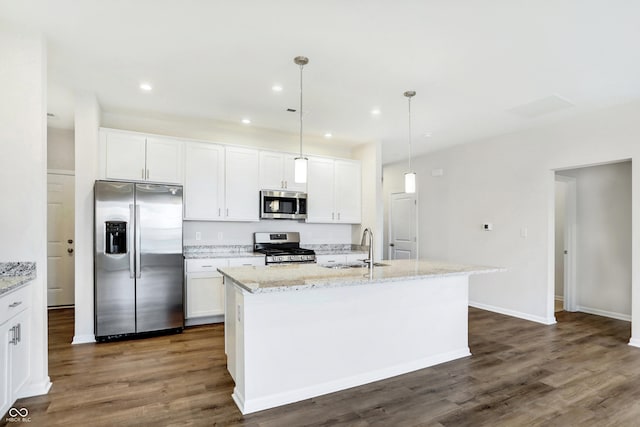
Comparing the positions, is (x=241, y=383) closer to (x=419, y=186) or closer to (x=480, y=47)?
(x=480, y=47)

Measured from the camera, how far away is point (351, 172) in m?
5.67

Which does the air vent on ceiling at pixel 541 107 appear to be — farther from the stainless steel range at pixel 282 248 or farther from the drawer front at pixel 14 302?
the drawer front at pixel 14 302

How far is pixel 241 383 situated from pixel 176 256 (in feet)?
6.82

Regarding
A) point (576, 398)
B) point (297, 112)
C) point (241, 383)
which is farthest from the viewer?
point (297, 112)

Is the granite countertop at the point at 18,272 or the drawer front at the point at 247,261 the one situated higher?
the granite countertop at the point at 18,272

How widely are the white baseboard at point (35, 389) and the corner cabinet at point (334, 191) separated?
350 centimetres

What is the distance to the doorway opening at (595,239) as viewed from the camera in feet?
15.6

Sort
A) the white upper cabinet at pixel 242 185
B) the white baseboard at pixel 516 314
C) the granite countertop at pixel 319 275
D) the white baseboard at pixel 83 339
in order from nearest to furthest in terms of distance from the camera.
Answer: the granite countertop at pixel 319 275 → the white baseboard at pixel 83 339 → the white baseboard at pixel 516 314 → the white upper cabinet at pixel 242 185

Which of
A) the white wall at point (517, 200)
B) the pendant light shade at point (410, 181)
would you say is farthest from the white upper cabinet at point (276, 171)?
the white wall at point (517, 200)

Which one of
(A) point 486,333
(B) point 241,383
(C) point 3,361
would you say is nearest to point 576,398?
(A) point 486,333

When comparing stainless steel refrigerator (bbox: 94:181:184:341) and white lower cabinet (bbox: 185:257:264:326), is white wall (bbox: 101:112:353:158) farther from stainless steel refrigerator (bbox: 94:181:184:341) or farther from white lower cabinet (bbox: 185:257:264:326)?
white lower cabinet (bbox: 185:257:264:326)

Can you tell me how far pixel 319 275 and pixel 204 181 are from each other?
8.57ft

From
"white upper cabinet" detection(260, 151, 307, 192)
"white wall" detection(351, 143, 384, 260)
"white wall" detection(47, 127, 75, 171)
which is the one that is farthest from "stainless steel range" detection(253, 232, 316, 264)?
"white wall" detection(47, 127, 75, 171)

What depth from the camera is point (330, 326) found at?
2.65 metres
